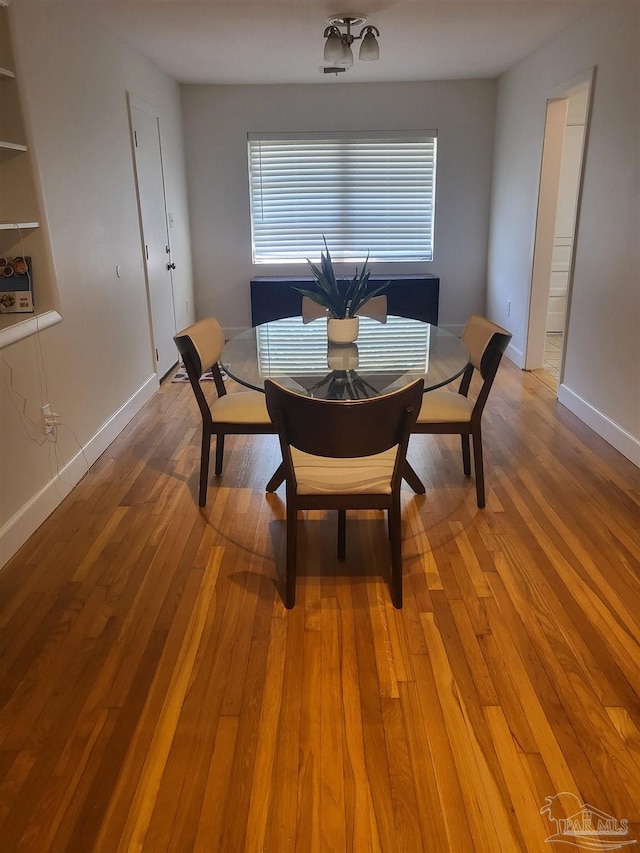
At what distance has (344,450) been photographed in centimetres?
187

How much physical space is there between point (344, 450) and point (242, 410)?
3.33 feet

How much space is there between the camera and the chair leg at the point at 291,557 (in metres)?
2.03

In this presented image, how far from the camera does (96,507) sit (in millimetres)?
2852

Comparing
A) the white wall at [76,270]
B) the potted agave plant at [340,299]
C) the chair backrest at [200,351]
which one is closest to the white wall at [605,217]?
the potted agave plant at [340,299]

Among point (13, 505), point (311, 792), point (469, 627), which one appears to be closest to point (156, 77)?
point (13, 505)

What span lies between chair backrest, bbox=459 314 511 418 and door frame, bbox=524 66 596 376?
57.3 inches

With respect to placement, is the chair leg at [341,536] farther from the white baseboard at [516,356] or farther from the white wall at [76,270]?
the white baseboard at [516,356]

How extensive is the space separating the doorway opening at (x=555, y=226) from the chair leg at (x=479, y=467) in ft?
5.74

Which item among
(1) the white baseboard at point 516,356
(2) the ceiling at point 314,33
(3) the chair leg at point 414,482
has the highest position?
(2) the ceiling at point 314,33

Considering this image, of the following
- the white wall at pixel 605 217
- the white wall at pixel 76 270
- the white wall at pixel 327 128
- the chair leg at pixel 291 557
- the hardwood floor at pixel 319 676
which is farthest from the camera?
the white wall at pixel 327 128

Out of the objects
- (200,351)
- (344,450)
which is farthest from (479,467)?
(200,351)

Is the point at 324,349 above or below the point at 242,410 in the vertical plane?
above

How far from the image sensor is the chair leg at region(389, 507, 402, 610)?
6.72 feet

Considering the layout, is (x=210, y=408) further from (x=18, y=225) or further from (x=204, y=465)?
(x=18, y=225)
